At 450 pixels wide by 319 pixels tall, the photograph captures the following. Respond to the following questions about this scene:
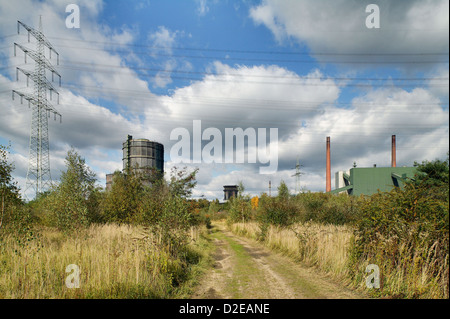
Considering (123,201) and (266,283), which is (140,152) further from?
(266,283)

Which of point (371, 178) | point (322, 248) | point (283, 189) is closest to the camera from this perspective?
point (322, 248)

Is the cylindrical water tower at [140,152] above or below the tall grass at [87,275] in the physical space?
above

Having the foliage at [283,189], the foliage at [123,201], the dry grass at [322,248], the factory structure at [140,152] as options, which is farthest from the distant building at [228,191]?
the dry grass at [322,248]

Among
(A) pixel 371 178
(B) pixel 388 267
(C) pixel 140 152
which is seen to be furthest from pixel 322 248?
(A) pixel 371 178

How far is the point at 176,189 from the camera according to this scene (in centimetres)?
1127

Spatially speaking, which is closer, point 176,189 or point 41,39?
point 176,189

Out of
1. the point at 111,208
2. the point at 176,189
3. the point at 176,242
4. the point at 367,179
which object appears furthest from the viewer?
the point at 367,179

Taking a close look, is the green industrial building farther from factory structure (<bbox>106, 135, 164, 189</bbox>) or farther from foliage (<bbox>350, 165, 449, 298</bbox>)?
foliage (<bbox>350, 165, 449, 298</bbox>)

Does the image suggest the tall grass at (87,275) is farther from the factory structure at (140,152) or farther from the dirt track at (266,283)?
the factory structure at (140,152)

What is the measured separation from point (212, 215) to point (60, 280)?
47.1 metres

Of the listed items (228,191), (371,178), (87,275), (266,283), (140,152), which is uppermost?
(140,152)
